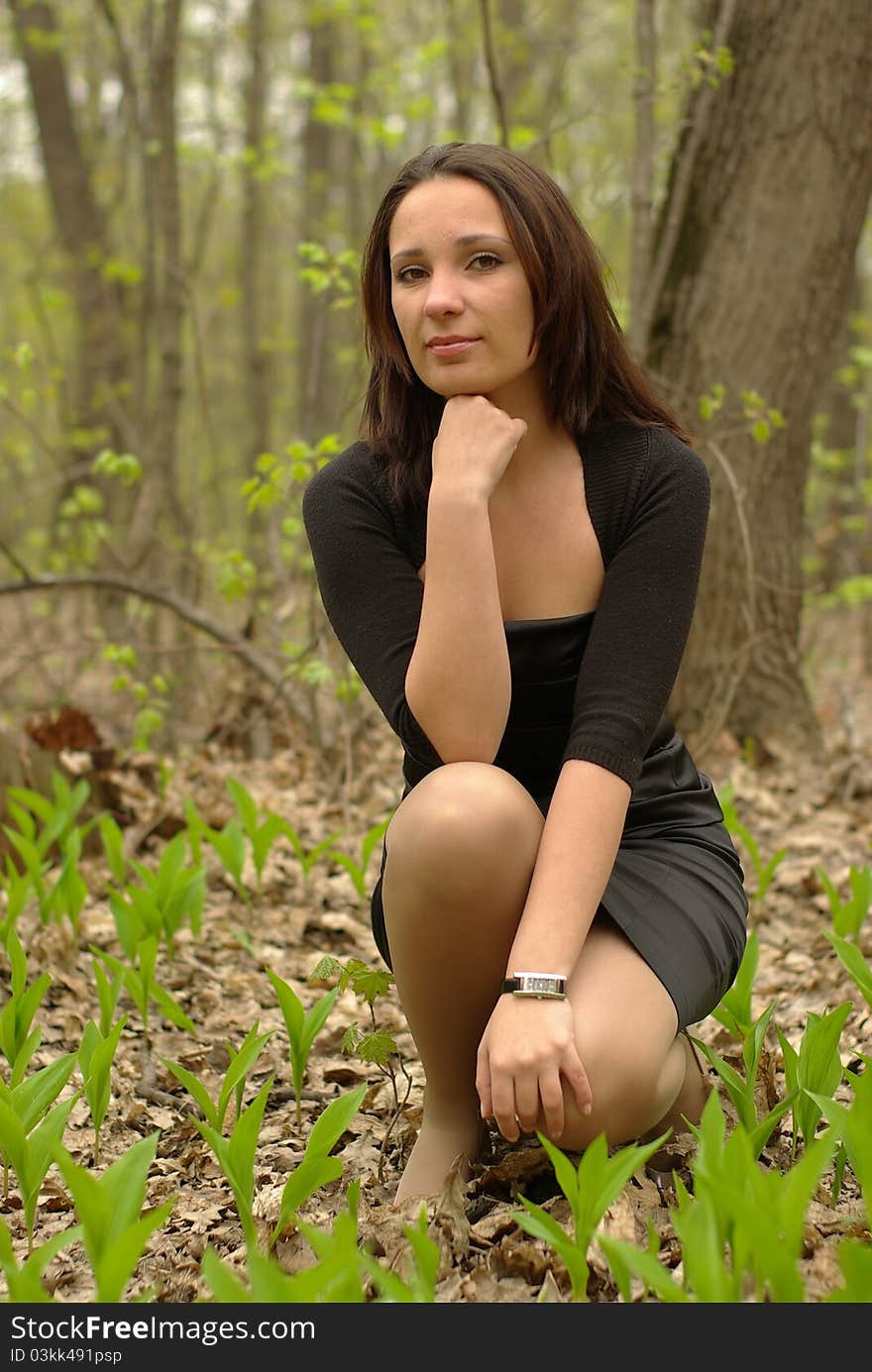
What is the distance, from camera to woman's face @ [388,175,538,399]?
190 centimetres

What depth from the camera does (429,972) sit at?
5.99 ft

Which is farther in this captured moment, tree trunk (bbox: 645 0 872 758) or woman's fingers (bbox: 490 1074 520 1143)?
tree trunk (bbox: 645 0 872 758)

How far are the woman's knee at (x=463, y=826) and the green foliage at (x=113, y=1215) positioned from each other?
0.52 meters

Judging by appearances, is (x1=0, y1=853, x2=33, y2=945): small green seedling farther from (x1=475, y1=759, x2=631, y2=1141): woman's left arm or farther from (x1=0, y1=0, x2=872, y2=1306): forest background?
(x1=475, y1=759, x2=631, y2=1141): woman's left arm

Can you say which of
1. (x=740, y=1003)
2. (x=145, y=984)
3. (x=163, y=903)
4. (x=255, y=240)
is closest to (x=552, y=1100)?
(x=740, y=1003)

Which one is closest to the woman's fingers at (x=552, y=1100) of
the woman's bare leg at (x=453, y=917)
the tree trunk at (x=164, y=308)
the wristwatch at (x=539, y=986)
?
the wristwatch at (x=539, y=986)

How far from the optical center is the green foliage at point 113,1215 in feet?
4.33

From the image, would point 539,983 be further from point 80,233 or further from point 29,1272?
point 80,233

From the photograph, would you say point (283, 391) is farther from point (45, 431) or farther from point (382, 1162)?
point (382, 1162)

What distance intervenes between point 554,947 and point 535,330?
0.95 m

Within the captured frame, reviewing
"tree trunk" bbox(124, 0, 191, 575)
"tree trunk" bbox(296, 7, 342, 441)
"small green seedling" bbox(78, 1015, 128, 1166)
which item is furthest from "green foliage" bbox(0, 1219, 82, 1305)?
"tree trunk" bbox(296, 7, 342, 441)

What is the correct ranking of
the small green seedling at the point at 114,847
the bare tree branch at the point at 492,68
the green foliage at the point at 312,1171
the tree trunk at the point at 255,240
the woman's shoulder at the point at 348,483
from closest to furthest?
the green foliage at the point at 312,1171, the woman's shoulder at the point at 348,483, the small green seedling at the point at 114,847, the bare tree branch at the point at 492,68, the tree trunk at the point at 255,240

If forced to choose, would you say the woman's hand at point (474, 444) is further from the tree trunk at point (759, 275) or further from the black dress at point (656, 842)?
the tree trunk at point (759, 275)

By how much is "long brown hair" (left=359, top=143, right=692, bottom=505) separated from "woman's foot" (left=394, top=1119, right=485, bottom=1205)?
3.33 feet
